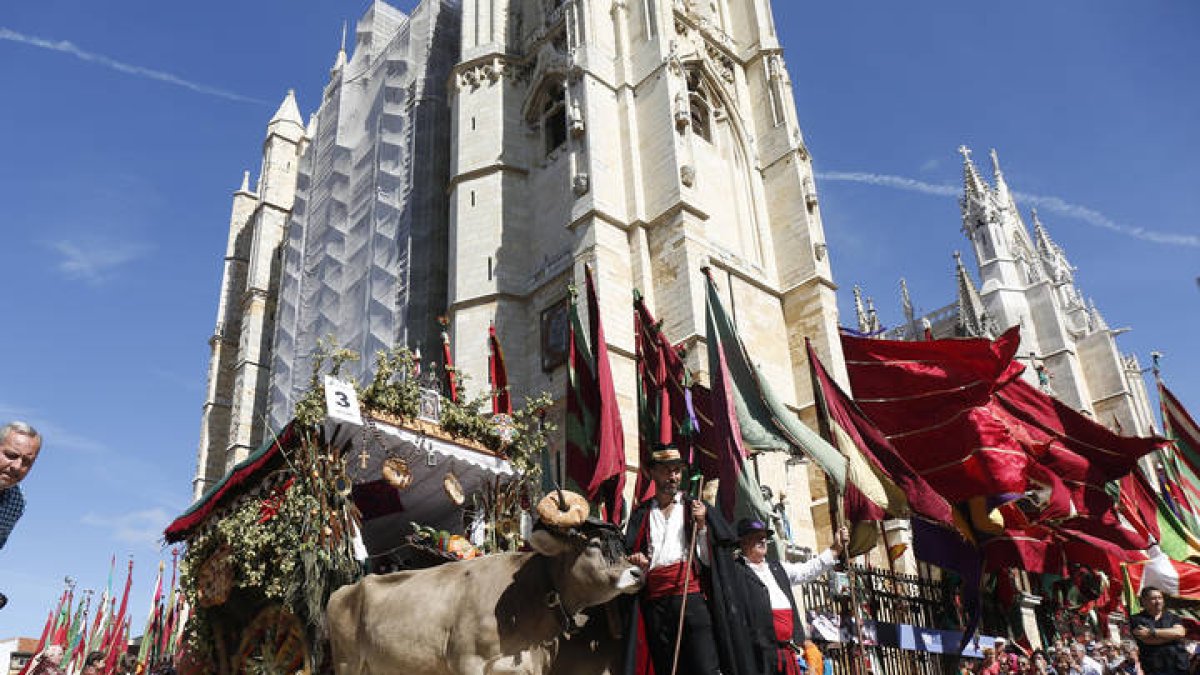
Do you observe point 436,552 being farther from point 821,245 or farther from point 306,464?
point 821,245

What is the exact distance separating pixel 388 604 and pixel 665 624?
196cm

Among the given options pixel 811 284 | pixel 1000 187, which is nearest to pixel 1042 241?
pixel 1000 187

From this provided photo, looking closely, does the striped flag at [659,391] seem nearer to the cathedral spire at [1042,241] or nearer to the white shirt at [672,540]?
the white shirt at [672,540]

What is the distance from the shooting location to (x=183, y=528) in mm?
8977

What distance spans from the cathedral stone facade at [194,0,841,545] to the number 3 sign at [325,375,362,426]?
7.89m

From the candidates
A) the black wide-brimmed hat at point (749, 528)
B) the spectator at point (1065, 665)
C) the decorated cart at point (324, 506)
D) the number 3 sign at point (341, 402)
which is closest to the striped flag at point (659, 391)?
the decorated cart at point (324, 506)

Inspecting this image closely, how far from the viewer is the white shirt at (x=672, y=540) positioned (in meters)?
4.71

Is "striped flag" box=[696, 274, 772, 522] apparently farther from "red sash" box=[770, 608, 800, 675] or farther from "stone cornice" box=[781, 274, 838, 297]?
"stone cornice" box=[781, 274, 838, 297]

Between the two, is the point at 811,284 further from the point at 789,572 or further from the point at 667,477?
the point at 667,477

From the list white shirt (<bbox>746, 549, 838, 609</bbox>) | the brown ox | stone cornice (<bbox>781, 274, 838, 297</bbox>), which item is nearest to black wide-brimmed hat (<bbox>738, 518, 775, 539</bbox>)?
white shirt (<bbox>746, 549, 838, 609</bbox>)

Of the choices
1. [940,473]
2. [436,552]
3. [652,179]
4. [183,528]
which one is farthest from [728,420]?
[652,179]

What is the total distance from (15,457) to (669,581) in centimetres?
322

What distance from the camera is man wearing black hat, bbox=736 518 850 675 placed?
4.70m

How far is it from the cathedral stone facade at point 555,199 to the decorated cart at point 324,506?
603cm
